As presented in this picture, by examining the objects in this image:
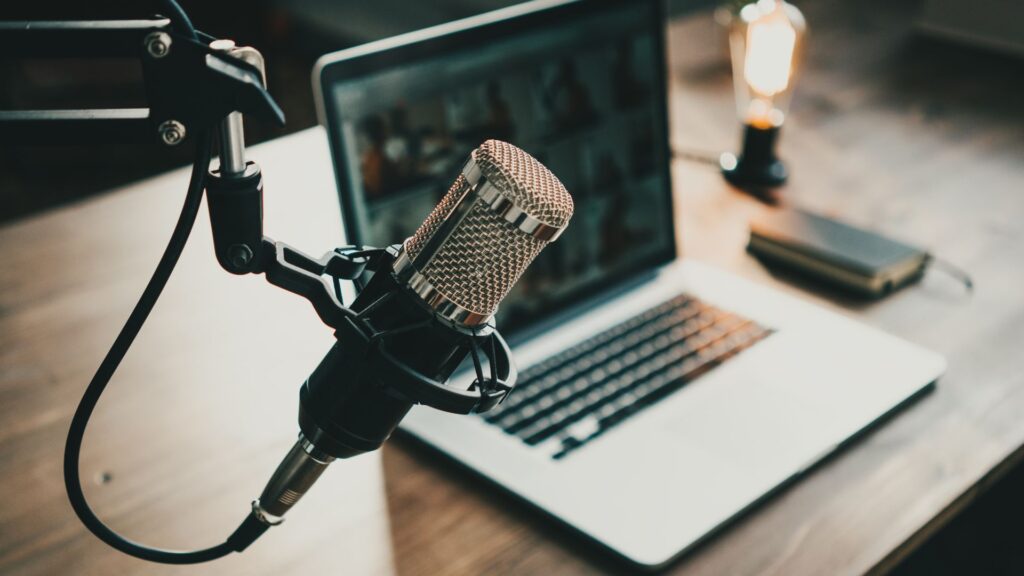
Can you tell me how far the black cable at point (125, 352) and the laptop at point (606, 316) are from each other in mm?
279

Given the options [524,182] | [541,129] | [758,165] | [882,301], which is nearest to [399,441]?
[541,129]

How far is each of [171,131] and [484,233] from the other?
5.5 inches

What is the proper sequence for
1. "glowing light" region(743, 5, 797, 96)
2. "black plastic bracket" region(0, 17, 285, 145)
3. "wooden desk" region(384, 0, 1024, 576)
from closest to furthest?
"black plastic bracket" region(0, 17, 285, 145), "wooden desk" region(384, 0, 1024, 576), "glowing light" region(743, 5, 797, 96)

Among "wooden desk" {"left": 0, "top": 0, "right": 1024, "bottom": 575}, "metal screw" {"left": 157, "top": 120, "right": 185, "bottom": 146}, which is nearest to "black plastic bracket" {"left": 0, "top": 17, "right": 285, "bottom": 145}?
"metal screw" {"left": 157, "top": 120, "right": 185, "bottom": 146}

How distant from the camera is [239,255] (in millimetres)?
430

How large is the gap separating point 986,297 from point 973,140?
1.47ft

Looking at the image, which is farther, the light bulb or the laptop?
the light bulb

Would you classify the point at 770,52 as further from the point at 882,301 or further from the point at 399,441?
the point at 399,441

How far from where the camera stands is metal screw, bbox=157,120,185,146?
392 millimetres

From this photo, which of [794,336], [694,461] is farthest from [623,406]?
[794,336]

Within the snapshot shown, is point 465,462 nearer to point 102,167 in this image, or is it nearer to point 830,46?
point 830,46

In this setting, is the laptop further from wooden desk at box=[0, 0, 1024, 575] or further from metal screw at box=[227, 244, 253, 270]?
metal screw at box=[227, 244, 253, 270]

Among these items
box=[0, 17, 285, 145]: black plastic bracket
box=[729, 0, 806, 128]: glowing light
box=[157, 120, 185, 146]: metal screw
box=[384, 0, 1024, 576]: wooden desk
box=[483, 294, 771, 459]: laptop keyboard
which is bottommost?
box=[384, 0, 1024, 576]: wooden desk

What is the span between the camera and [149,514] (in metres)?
0.74
